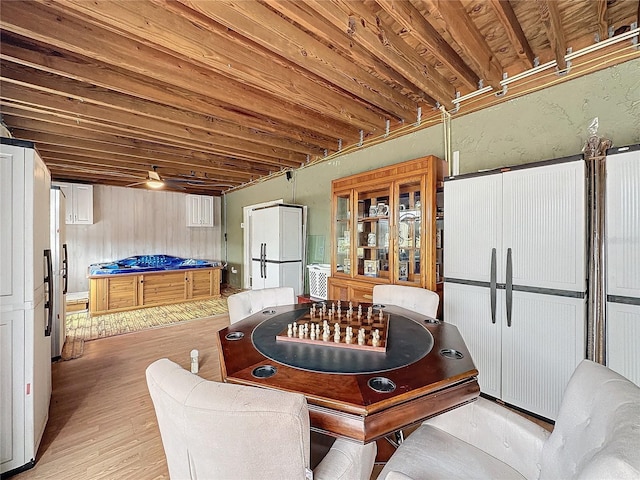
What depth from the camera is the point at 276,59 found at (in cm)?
230

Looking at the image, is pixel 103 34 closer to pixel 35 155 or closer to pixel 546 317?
pixel 35 155

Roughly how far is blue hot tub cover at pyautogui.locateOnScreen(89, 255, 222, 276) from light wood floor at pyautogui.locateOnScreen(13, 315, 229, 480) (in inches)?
78.7

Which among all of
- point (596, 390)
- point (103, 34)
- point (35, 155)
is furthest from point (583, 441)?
point (103, 34)

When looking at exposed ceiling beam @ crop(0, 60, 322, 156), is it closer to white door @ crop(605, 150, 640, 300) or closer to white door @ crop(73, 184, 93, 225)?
white door @ crop(605, 150, 640, 300)

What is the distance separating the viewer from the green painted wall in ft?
6.69

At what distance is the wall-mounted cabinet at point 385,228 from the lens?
9.02 feet

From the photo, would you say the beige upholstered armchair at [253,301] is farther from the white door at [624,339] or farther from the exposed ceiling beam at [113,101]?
→ the white door at [624,339]

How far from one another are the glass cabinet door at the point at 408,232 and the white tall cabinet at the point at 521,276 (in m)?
0.37

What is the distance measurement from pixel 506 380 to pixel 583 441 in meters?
1.57

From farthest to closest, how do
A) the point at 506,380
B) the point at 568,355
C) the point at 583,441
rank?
the point at 506,380, the point at 568,355, the point at 583,441

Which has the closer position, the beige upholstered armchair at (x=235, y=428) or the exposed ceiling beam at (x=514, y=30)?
the beige upholstered armchair at (x=235, y=428)

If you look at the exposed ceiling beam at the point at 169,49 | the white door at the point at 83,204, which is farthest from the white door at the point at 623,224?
the white door at the point at 83,204

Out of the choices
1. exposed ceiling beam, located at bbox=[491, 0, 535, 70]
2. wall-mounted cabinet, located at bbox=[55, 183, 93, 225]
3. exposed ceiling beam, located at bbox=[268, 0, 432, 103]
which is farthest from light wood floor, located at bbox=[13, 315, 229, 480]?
wall-mounted cabinet, located at bbox=[55, 183, 93, 225]

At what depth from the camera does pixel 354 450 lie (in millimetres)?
1078
